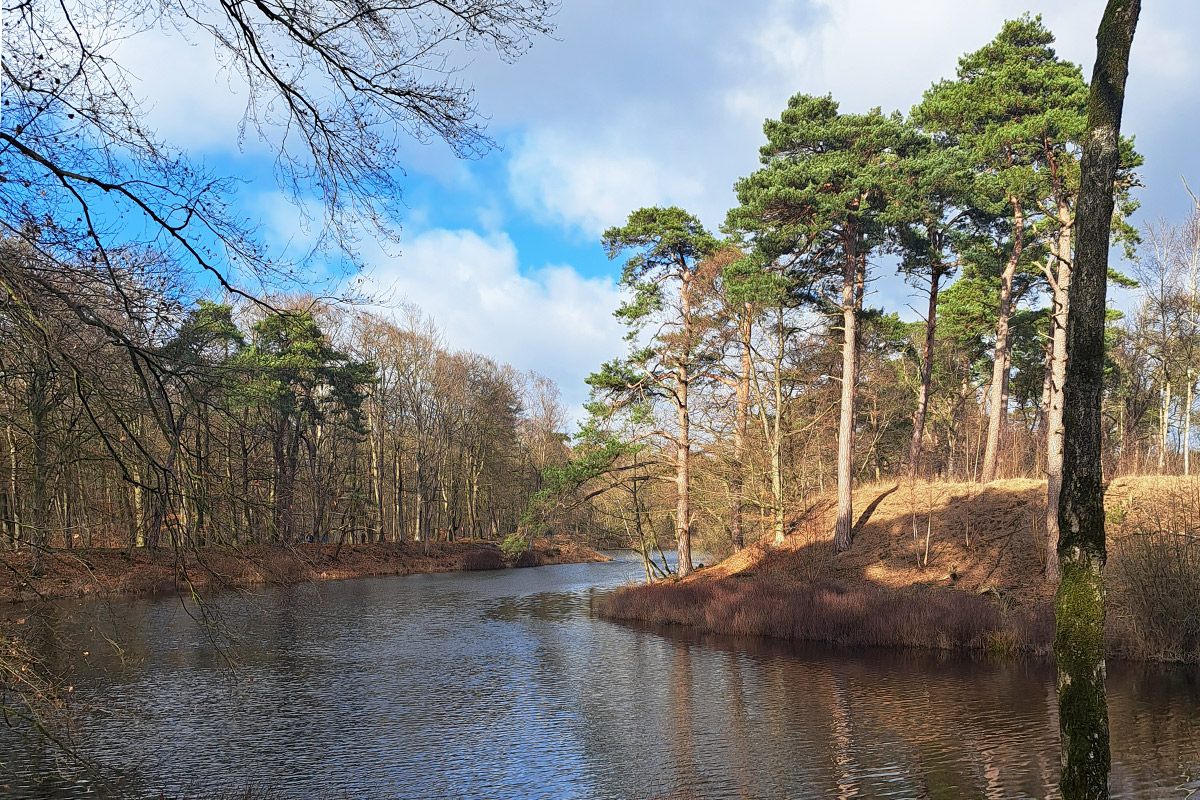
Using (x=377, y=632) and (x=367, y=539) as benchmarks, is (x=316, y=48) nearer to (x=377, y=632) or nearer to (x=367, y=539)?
(x=377, y=632)

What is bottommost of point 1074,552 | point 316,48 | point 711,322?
point 1074,552

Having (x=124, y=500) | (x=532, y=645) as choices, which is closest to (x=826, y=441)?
(x=532, y=645)

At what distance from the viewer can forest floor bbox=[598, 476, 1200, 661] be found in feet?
50.6

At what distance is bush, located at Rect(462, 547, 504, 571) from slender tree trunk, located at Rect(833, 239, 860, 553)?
1191 inches

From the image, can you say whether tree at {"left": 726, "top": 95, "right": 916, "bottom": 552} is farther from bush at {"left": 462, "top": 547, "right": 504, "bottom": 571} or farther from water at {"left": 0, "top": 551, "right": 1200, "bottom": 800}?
bush at {"left": 462, "top": 547, "right": 504, "bottom": 571}

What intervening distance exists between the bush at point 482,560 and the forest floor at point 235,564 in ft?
0.22

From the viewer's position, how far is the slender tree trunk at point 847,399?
24.8 m

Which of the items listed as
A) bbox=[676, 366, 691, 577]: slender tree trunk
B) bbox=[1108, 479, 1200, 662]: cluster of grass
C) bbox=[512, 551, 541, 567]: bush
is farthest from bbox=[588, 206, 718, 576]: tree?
bbox=[512, 551, 541, 567]: bush

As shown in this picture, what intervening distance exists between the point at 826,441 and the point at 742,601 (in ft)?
41.5

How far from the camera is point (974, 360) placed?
37594mm

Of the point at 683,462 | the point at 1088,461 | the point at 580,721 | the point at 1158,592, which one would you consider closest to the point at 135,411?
the point at 1088,461

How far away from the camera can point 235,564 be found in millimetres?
14477

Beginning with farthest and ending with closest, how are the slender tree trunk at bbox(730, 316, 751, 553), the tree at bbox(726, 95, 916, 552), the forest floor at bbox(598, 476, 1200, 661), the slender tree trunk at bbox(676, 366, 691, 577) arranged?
the slender tree trunk at bbox(676, 366, 691, 577) → the slender tree trunk at bbox(730, 316, 751, 553) → the tree at bbox(726, 95, 916, 552) → the forest floor at bbox(598, 476, 1200, 661)

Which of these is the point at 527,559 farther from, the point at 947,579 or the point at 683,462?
the point at 947,579
